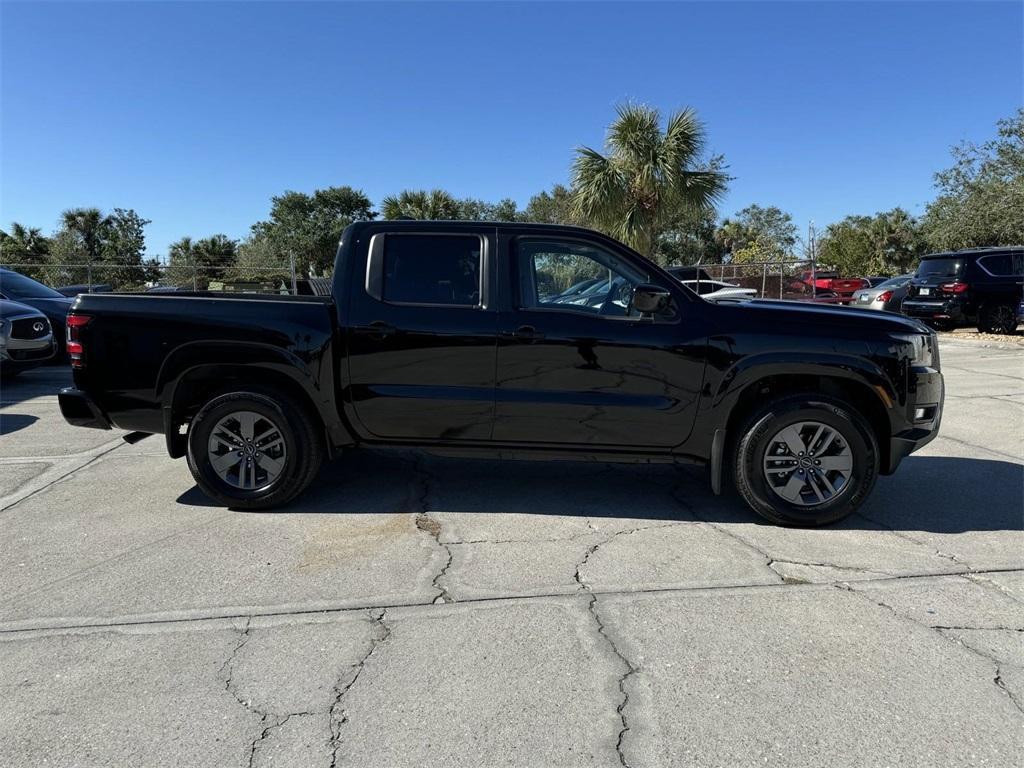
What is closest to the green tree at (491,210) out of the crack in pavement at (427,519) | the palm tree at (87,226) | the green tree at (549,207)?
the green tree at (549,207)

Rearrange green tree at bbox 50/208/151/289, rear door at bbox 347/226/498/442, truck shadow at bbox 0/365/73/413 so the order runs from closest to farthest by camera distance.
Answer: rear door at bbox 347/226/498/442 → truck shadow at bbox 0/365/73/413 → green tree at bbox 50/208/151/289

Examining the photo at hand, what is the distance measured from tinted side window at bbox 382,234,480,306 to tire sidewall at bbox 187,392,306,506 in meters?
1.07

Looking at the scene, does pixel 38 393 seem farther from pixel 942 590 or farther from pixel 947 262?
pixel 947 262

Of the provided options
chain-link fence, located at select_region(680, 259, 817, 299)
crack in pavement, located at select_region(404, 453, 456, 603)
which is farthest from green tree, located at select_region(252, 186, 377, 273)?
crack in pavement, located at select_region(404, 453, 456, 603)

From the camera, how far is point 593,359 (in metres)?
4.31

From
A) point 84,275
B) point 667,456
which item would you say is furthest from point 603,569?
point 84,275

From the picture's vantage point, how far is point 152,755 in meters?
2.32

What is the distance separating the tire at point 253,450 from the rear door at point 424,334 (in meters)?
0.41

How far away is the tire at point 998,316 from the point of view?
1527 cm

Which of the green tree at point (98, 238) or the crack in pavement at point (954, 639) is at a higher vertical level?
the green tree at point (98, 238)

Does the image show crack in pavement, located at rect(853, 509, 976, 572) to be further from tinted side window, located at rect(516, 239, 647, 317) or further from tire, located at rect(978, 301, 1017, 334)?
tire, located at rect(978, 301, 1017, 334)

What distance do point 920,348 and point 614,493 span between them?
2.24m

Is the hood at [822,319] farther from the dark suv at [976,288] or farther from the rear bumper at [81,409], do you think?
the dark suv at [976,288]

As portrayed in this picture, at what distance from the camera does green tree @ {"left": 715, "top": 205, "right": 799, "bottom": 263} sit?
44.6m
